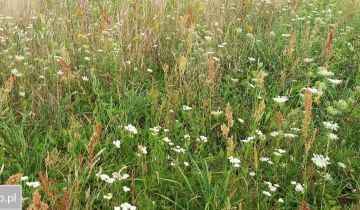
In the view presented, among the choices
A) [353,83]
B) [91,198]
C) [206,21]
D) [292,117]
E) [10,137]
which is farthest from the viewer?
[206,21]

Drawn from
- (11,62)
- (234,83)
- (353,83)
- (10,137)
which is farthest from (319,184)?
(11,62)

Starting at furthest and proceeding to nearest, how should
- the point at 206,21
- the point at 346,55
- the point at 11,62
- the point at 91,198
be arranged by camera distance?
the point at 206,21 < the point at 346,55 < the point at 11,62 < the point at 91,198

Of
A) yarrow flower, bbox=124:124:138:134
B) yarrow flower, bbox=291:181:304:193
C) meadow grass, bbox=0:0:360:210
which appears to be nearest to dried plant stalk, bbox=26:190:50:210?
meadow grass, bbox=0:0:360:210

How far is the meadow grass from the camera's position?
2227mm

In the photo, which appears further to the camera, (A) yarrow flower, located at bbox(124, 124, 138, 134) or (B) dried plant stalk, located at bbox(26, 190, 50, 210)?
(A) yarrow flower, located at bbox(124, 124, 138, 134)

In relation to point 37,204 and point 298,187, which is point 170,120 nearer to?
point 298,187

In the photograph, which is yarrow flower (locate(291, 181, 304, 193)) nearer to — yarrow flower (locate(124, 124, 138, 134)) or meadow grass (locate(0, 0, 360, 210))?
meadow grass (locate(0, 0, 360, 210))

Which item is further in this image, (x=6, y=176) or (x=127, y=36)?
(x=127, y=36)

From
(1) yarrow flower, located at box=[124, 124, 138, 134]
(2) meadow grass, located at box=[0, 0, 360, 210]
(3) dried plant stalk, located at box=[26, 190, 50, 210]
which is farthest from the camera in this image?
(1) yarrow flower, located at box=[124, 124, 138, 134]

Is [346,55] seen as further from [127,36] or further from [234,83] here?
[127,36]

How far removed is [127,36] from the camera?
380 centimetres

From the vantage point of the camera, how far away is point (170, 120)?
2.79 metres

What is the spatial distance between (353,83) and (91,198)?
2.60 metres

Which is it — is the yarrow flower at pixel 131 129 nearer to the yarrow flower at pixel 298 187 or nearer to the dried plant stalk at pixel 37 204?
the yarrow flower at pixel 298 187
